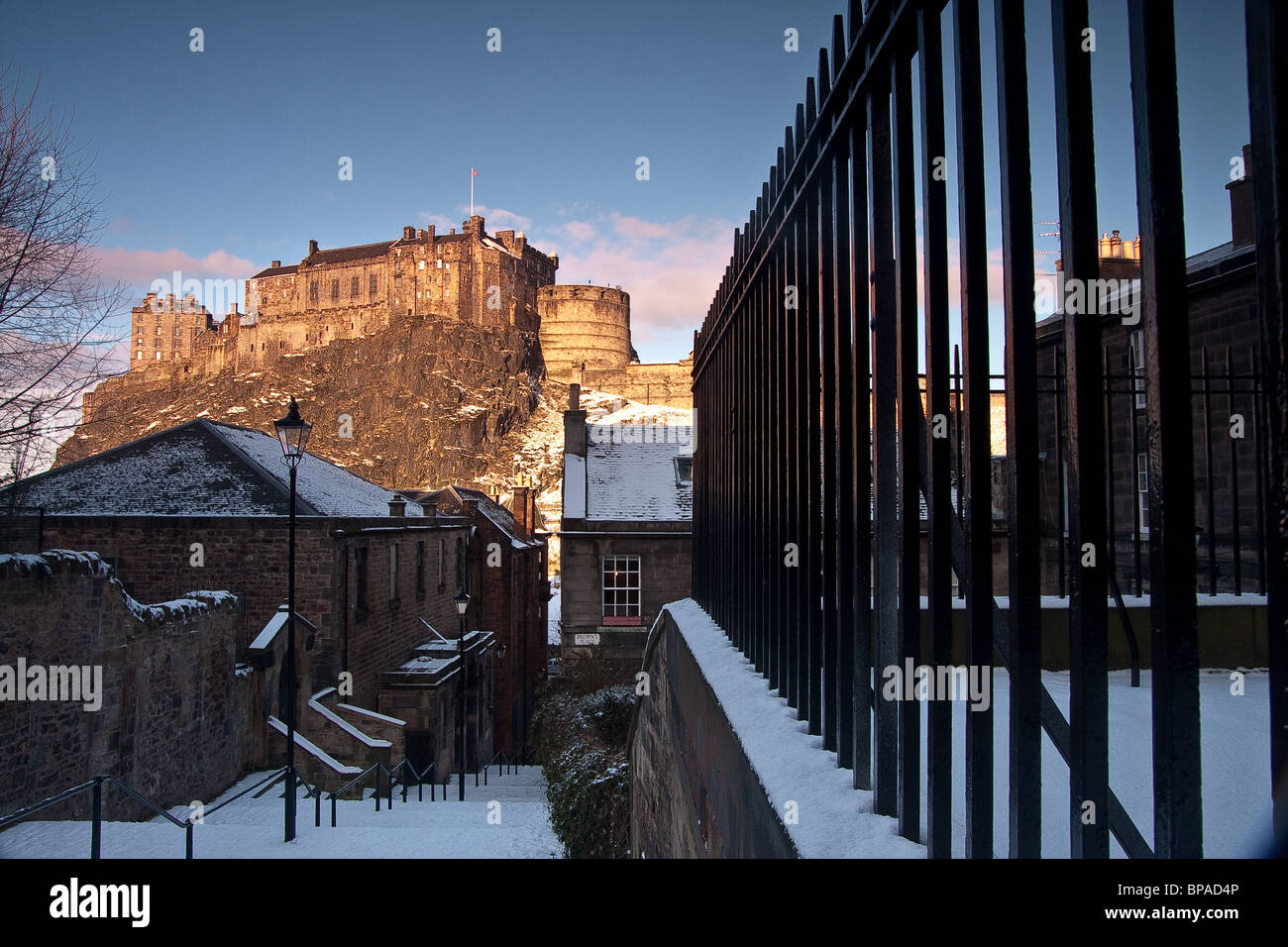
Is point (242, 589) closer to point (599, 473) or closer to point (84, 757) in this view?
point (84, 757)

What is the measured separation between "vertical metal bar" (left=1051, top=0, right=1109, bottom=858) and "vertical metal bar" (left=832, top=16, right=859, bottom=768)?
1.20 meters

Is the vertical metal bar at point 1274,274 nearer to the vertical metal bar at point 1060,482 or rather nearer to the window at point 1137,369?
the vertical metal bar at point 1060,482

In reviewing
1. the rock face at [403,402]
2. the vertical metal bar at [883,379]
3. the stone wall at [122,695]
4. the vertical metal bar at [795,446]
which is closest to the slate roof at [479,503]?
the stone wall at [122,695]

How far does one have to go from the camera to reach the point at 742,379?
16.1 ft

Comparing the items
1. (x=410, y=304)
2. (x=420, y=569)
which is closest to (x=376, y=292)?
(x=410, y=304)

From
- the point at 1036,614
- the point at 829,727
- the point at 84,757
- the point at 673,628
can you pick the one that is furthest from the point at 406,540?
the point at 1036,614

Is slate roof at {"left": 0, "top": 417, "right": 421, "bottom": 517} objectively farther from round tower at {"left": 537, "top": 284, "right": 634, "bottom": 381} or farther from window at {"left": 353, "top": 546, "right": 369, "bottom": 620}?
round tower at {"left": 537, "top": 284, "right": 634, "bottom": 381}

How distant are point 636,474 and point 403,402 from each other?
213 ft

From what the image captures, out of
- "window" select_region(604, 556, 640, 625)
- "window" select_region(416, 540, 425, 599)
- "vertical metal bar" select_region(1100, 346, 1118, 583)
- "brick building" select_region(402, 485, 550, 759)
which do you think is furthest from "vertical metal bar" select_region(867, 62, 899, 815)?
"brick building" select_region(402, 485, 550, 759)

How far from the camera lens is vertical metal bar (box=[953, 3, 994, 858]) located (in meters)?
1.69

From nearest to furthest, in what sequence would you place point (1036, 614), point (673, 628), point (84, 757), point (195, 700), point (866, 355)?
point (1036, 614) → point (866, 355) → point (673, 628) → point (84, 757) → point (195, 700)

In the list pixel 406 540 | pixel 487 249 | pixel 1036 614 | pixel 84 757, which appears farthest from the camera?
pixel 487 249

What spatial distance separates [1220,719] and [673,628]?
12.1 feet

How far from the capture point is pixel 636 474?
897 inches
